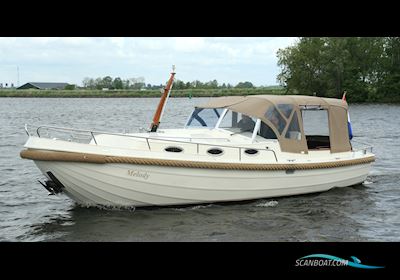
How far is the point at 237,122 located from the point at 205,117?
3.63 feet

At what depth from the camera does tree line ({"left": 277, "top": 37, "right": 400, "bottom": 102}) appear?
59375mm

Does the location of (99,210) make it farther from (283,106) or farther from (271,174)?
(283,106)

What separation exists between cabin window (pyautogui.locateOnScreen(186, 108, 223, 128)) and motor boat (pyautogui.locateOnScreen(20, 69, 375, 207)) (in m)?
0.03

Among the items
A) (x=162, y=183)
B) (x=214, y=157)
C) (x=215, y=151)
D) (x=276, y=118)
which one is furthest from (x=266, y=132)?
(x=162, y=183)

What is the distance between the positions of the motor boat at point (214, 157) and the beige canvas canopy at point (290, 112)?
0.09 ft

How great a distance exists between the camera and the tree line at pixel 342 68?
2338 inches

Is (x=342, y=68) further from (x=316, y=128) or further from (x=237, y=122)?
(x=237, y=122)

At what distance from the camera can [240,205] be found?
11.1m

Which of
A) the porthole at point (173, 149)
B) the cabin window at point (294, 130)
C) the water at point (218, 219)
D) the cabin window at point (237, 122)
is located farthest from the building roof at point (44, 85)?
the porthole at point (173, 149)

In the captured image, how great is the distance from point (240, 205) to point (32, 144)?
503cm

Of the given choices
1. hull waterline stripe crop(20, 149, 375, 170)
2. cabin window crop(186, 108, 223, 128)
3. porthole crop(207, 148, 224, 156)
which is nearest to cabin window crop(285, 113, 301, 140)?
hull waterline stripe crop(20, 149, 375, 170)

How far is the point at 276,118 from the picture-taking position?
11.5 metres
